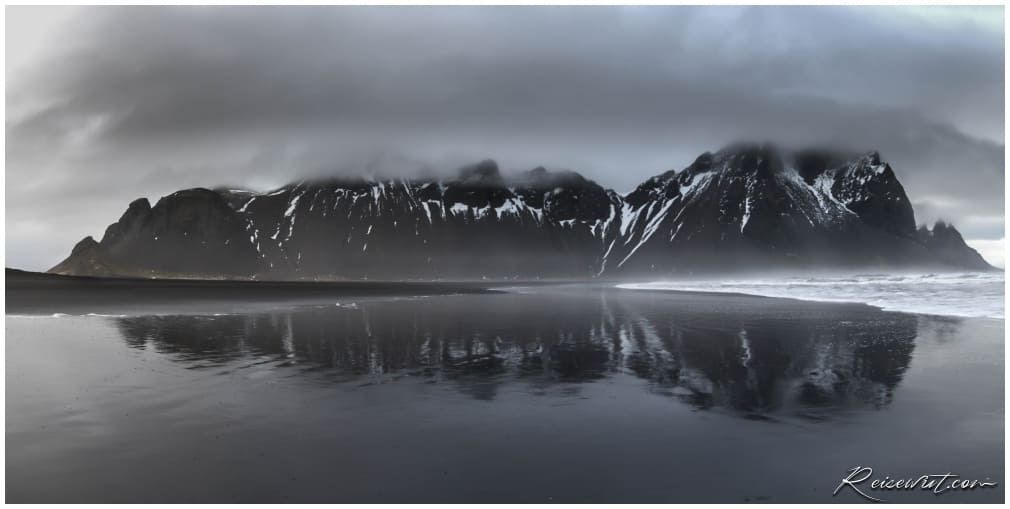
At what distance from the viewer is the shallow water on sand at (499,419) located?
9594mm

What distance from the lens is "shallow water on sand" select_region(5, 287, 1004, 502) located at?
959 cm

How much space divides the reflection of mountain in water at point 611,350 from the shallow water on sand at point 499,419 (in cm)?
16

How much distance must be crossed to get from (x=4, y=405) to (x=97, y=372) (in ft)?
14.0

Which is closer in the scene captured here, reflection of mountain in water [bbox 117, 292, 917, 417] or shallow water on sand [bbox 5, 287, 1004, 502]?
shallow water on sand [bbox 5, 287, 1004, 502]

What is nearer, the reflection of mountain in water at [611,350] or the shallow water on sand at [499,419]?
the shallow water on sand at [499,419]

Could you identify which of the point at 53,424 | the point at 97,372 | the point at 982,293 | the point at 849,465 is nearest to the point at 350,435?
the point at 53,424

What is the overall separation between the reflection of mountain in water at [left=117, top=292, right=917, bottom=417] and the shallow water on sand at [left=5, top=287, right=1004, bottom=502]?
16 cm

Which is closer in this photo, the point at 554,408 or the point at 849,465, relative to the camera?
the point at 849,465

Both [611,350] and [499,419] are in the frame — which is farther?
[611,350]

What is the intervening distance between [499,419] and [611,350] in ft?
39.7

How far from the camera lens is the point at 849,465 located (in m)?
10.4

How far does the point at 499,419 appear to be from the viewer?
13.5 meters

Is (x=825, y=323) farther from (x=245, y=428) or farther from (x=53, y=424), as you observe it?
(x=53, y=424)

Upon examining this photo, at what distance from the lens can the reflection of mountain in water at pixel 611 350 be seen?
661 inches
